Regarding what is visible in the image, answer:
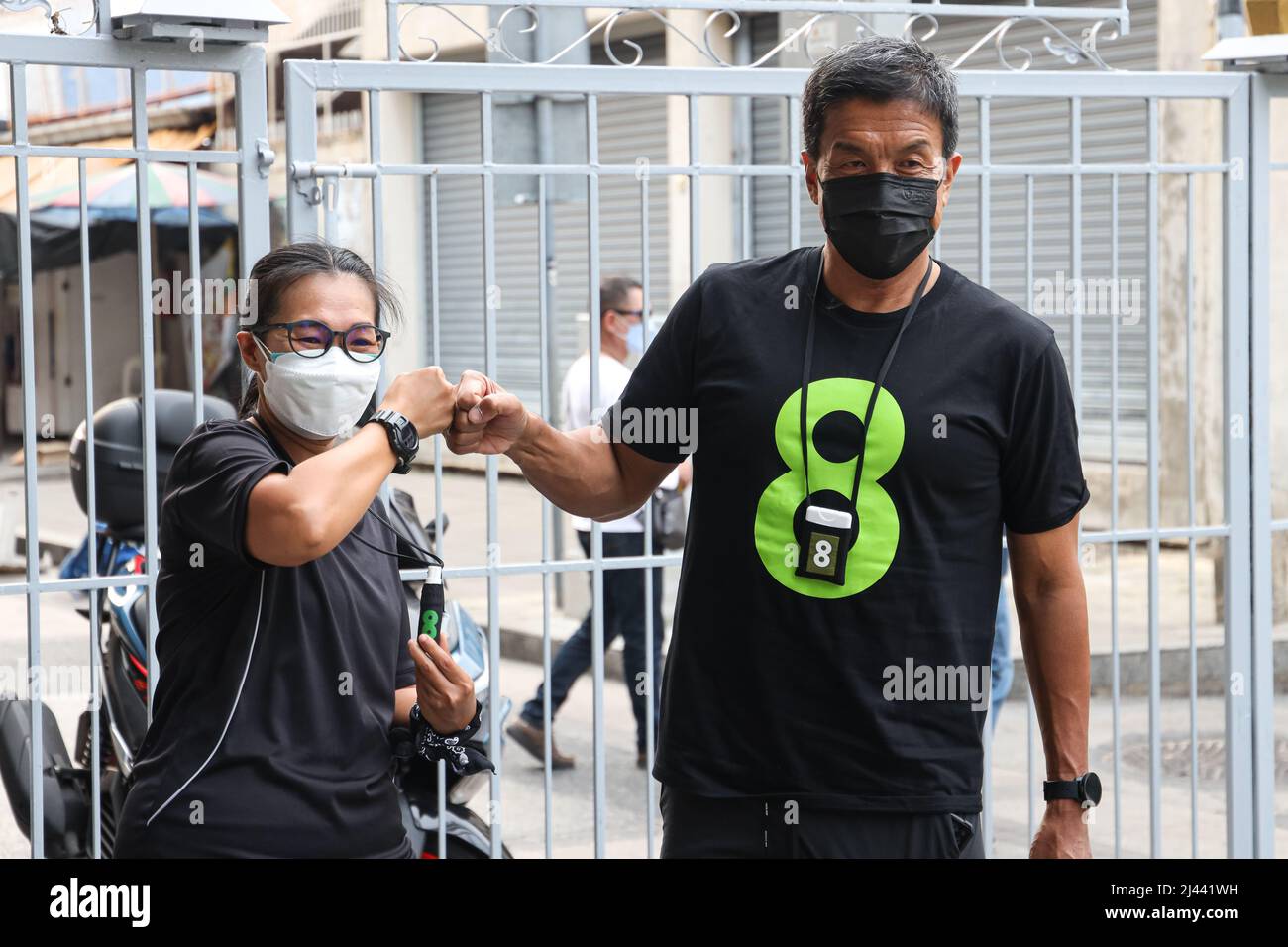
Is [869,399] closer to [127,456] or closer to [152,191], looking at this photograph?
[127,456]

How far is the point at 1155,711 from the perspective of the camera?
15.3 ft

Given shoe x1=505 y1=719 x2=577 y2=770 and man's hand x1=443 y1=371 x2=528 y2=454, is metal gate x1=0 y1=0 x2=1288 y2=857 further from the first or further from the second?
shoe x1=505 y1=719 x2=577 y2=770

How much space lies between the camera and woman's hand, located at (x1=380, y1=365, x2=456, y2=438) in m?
2.66

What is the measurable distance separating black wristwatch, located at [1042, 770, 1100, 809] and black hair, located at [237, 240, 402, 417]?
138 centimetres

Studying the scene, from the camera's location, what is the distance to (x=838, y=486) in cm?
267

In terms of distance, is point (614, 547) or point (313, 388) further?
point (614, 547)

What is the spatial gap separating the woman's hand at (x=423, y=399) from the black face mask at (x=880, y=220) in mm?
685

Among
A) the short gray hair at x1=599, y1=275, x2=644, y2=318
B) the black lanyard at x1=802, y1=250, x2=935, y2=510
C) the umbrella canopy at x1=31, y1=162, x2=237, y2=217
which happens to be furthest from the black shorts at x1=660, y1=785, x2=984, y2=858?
the umbrella canopy at x1=31, y1=162, x2=237, y2=217

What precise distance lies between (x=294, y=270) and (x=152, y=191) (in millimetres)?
11505

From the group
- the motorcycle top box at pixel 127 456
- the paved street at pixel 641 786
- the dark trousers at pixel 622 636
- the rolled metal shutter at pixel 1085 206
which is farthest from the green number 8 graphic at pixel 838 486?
the rolled metal shutter at pixel 1085 206

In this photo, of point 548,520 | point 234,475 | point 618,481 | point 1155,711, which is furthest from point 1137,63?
point 234,475

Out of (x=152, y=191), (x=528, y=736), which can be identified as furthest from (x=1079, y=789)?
(x=152, y=191)
